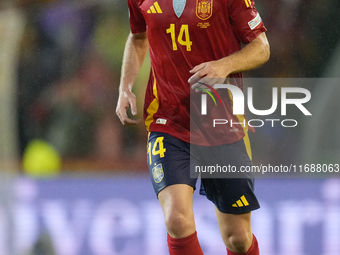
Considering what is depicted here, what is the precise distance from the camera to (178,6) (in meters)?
1.97

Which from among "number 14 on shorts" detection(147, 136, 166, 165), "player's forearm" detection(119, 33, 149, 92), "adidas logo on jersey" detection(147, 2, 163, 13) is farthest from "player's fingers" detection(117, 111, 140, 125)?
"adidas logo on jersey" detection(147, 2, 163, 13)

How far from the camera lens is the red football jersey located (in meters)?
1.97

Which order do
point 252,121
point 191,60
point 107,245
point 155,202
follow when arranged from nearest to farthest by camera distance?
point 191,60, point 107,245, point 155,202, point 252,121

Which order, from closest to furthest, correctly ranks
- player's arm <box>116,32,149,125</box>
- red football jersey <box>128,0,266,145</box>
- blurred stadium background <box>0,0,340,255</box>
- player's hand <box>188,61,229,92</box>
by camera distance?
player's hand <box>188,61,229,92</box>, red football jersey <box>128,0,266,145</box>, player's arm <box>116,32,149,125</box>, blurred stadium background <box>0,0,340,255</box>

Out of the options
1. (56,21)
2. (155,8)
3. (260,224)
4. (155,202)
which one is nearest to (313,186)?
(260,224)

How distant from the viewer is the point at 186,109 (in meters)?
2.03

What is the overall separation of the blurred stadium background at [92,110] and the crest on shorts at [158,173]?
55.2 inches

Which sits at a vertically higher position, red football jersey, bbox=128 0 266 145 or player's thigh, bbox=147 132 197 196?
red football jersey, bbox=128 0 266 145

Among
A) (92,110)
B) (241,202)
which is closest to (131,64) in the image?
(241,202)

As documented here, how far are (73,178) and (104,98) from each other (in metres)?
0.92

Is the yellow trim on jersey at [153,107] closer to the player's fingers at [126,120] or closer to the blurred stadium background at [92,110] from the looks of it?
the player's fingers at [126,120]

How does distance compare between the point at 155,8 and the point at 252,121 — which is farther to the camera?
the point at 252,121

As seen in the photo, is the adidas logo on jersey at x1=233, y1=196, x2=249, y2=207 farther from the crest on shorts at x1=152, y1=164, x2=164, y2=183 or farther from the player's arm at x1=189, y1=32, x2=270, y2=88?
the player's arm at x1=189, y1=32, x2=270, y2=88

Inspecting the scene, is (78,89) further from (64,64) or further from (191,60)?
(191,60)
